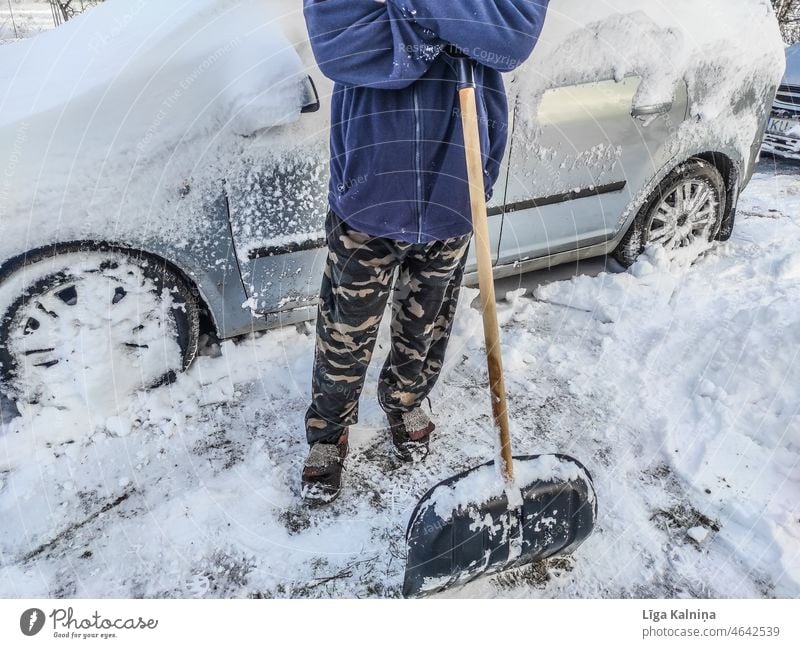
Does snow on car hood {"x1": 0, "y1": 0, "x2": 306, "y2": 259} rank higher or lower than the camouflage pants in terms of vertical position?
higher

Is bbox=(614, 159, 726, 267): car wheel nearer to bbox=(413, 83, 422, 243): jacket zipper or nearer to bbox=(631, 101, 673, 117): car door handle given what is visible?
bbox=(631, 101, 673, 117): car door handle

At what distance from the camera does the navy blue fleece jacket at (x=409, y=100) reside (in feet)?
4.36

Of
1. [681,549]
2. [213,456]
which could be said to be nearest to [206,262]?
[213,456]

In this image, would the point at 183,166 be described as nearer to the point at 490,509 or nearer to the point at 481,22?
the point at 481,22

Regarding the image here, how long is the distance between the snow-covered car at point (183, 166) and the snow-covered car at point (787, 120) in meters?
3.07

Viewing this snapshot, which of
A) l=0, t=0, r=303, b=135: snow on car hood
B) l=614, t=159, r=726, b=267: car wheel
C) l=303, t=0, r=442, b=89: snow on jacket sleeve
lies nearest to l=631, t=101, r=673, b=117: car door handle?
l=614, t=159, r=726, b=267: car wheel

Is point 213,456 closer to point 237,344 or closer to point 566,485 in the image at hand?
→ point 237,344

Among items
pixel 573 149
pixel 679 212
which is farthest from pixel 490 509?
pixel 679 212

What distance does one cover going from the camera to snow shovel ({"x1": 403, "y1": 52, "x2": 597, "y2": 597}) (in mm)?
1517

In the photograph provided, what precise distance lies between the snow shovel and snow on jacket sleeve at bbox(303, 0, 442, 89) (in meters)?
0.13

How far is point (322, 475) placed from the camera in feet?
6.44

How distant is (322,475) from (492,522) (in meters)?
0.67

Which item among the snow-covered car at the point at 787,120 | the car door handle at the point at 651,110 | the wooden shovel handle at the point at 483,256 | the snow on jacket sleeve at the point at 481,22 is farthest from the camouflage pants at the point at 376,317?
the snow-covered car at the point at 787,120

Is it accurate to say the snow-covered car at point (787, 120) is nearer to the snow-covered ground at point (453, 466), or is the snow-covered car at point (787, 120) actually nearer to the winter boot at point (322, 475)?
the snow-covered ground at point (453, 466)
